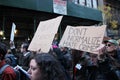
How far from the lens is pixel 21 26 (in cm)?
1783

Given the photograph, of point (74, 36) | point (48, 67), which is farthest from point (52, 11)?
point (48, 67)

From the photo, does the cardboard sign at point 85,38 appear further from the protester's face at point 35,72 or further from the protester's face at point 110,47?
the protester's face at point 35,72

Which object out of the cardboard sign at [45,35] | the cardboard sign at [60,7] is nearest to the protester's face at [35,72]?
the cardboard sign at [45,35]

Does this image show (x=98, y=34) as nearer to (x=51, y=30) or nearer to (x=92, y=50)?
(x=92, y=50)

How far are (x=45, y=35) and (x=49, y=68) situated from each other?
303 centimetres

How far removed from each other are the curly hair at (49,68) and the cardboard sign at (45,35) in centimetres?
230

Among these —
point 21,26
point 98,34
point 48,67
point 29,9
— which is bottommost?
point 21,26

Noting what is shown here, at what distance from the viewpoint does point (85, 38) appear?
20.6 ft

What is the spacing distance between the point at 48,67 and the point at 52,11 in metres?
14.6

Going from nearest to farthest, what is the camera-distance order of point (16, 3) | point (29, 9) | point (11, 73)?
point (11, 73) < point (16, 3) < point (29, 9)

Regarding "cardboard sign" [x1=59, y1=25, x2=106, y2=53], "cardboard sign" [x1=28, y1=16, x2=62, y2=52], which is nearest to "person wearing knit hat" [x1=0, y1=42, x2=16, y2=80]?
"cardboard sign" [x1=28, y1=16, x2=62, y2=52]

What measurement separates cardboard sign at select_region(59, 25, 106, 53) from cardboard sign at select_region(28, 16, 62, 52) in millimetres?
547

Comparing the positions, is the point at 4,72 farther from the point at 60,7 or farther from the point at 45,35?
the point at 60,7

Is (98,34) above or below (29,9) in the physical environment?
above
